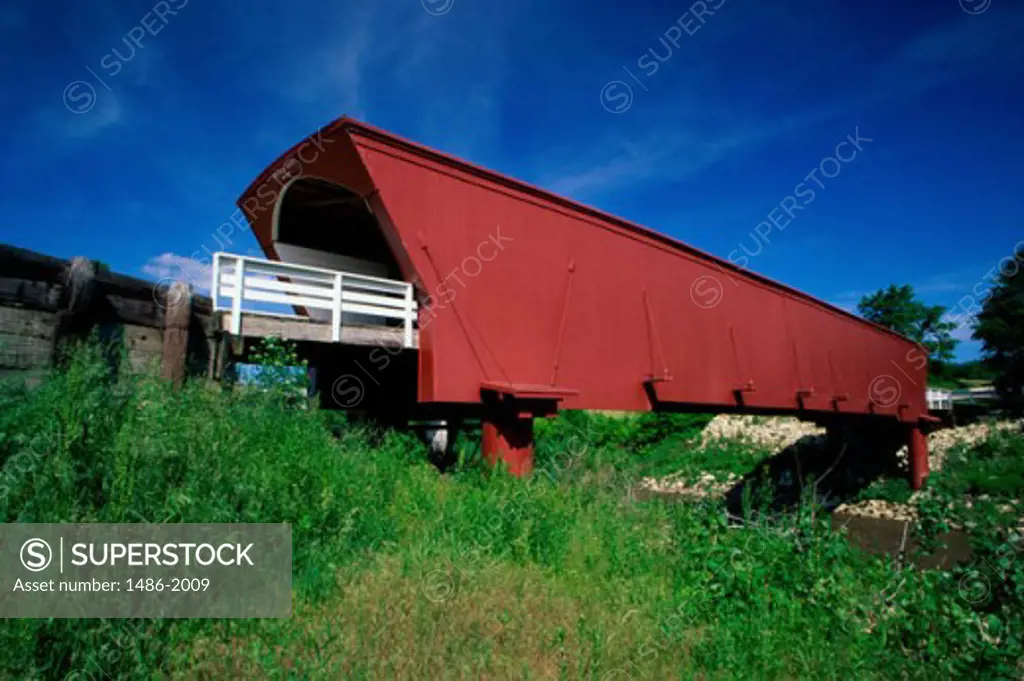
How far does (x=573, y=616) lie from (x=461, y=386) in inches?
166

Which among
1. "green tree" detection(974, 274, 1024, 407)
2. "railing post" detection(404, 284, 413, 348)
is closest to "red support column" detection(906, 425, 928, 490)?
"green tree" detection(974, 274, 1024, 407)

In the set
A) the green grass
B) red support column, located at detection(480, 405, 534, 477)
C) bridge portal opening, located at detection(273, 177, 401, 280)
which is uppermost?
bridge portal opening, located at detection(273, 177, 401, 280)

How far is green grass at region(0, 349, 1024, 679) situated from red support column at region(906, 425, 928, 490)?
20.0 m

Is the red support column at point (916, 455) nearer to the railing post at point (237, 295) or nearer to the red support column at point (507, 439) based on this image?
the red support column at point (507, 439)

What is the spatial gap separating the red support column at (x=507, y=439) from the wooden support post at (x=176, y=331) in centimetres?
394

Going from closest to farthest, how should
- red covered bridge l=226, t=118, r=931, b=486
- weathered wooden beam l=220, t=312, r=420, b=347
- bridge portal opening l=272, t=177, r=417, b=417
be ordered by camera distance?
weathered wooden beam l=220, t=312, r=420, b=347, red covered bridge l=226, t=118, r=931, b=486, bridge portal opening l=272, t=177, r=417, b=417

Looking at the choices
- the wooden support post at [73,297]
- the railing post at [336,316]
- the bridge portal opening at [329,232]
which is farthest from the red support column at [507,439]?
the wooden support post at [73,297]

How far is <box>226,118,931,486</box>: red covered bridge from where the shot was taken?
8242 mm

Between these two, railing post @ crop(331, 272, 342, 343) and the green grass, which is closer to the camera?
the green grass

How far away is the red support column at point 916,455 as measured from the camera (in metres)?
22.1

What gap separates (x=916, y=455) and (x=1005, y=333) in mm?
12763

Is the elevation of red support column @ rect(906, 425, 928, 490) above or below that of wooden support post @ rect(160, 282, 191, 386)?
below

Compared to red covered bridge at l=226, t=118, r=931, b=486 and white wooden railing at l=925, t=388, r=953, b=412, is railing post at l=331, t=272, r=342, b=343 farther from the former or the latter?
white wooden railing at l=925, t=388, r=953, b=412

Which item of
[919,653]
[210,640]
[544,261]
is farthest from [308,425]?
[919,653]
